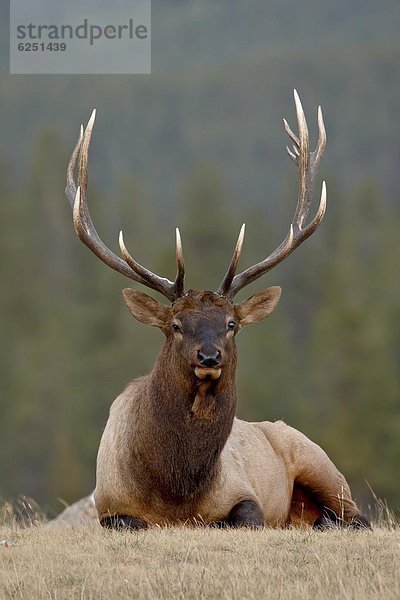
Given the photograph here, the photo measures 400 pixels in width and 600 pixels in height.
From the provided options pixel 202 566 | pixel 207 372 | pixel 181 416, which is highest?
pixel 207 372

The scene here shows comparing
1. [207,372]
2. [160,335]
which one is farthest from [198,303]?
[160,335]

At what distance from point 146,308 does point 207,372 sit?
3.61 feet

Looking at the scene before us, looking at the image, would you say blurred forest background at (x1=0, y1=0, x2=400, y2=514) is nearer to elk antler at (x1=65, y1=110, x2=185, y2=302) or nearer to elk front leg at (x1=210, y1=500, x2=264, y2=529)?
elk antler at (x1=65, y1=110, x2=185, y2=302)

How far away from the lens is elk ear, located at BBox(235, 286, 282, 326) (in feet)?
39.4

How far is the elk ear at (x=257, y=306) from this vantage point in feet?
39.4

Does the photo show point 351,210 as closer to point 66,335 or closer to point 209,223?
point 209,223

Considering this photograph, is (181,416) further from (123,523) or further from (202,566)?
(202,566)

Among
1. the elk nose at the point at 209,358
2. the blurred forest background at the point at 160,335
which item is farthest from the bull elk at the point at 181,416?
the blurred forest background at the point at 160,335

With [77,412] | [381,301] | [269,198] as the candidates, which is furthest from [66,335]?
[269,198]

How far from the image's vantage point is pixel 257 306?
12156 mm

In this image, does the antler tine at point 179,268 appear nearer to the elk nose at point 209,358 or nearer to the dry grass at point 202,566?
the elk nose at point 209,358

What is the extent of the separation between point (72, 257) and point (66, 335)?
1419 centimetres

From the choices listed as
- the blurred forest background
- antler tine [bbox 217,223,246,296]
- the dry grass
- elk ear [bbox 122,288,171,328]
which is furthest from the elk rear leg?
the blurred forest background

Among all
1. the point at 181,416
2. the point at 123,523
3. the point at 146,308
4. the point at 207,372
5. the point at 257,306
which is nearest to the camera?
the point at 207,372
